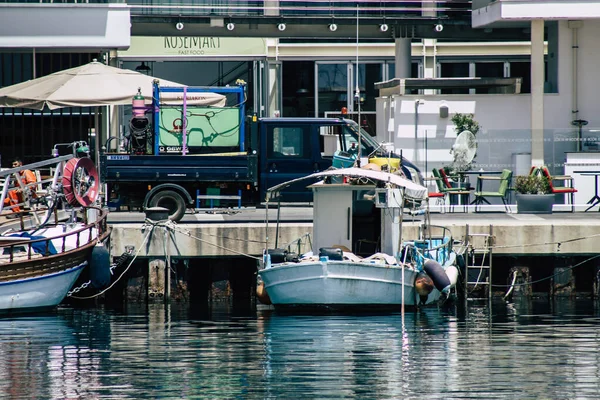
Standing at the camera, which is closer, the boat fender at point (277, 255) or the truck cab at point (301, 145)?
the boat fender at point (277, 255)

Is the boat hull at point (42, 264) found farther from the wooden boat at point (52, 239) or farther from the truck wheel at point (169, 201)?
the truck wheel at point (169, 201)

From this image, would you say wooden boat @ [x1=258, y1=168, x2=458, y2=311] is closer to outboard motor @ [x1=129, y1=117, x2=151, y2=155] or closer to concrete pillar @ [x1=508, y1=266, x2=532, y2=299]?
concrete pillar @ [x1=508, y1=266, x2=532, y2=299]

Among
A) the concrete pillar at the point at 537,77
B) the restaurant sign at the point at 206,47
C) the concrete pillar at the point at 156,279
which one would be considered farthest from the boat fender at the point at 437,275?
the restaurant sign at the point at 206,47

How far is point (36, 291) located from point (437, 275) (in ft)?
23.5

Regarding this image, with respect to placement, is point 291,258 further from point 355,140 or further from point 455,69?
point 455,69

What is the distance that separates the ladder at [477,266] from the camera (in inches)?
1005

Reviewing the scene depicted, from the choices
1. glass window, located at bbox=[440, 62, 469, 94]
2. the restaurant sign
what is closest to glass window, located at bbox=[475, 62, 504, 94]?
glass window, located at bbox=[440, 62, 469, 94]

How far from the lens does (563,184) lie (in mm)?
30156

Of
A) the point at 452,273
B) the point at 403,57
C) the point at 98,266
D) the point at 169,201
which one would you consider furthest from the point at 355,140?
the point at 403,57

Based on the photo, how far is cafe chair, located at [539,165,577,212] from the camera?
28.6m

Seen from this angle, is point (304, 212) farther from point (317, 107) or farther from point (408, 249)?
Answer: point (317, 107)

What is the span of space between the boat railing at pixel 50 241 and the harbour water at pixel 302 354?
3.93 ft

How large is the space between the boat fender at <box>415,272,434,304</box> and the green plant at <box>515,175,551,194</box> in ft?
17.6

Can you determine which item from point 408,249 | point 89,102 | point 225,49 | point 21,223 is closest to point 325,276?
point 408,249
